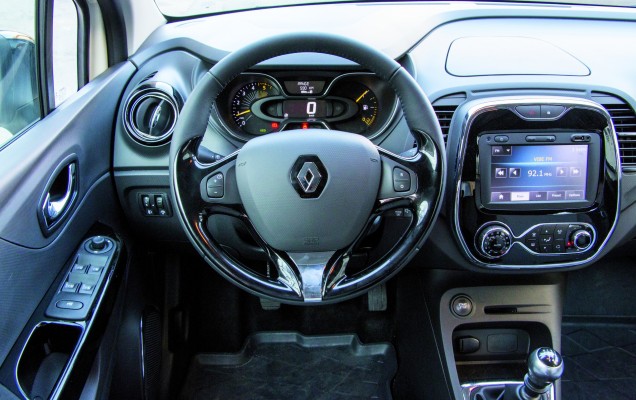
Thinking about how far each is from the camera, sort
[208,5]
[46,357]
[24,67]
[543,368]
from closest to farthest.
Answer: [46,357], [543,368], [24,67], [208,5]

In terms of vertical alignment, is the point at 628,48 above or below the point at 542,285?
above

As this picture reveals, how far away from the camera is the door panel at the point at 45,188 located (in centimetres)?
129

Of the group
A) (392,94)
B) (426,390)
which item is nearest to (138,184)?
(392,94)

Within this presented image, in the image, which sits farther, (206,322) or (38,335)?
(206,322)

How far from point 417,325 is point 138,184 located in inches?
42.6

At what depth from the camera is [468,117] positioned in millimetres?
1542

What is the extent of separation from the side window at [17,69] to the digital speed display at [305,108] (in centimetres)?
70

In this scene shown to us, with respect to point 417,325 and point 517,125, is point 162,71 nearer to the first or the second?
point 517,125

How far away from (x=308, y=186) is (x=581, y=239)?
88cm

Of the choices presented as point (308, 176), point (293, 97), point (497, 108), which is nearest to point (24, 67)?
point (293, 97)

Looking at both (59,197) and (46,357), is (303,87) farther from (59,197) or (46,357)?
(46,357)

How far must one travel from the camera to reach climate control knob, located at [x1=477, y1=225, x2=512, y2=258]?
1.60m

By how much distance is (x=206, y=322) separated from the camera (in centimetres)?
238

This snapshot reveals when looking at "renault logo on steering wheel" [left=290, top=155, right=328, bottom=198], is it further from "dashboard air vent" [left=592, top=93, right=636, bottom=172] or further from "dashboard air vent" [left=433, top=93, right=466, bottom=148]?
"dashboard air vent" [left=592, top=93, right=636, bottom=172]
